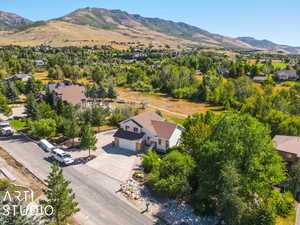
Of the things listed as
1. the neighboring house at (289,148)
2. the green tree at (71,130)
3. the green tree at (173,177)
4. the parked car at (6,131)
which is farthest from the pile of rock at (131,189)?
the parked car at (6,131)

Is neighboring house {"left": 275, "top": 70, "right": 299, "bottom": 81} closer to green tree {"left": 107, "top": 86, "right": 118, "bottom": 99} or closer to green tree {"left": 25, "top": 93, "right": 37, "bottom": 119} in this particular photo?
green tree {"left": 107, "top": 86, "right": 118, "bottom": 99}

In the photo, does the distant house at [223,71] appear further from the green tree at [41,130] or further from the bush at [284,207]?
the bush at [284,207]

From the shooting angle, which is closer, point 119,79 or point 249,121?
point 249,121

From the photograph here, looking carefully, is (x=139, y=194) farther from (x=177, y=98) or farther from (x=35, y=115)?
(x=177, y=98)

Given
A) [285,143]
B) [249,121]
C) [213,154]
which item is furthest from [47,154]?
[285,143]

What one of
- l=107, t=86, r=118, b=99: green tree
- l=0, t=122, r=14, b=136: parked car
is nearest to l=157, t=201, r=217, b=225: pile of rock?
l=0, t=122, r=14, b=136: parked car

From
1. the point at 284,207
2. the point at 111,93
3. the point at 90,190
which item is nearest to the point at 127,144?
the point at 90,190
